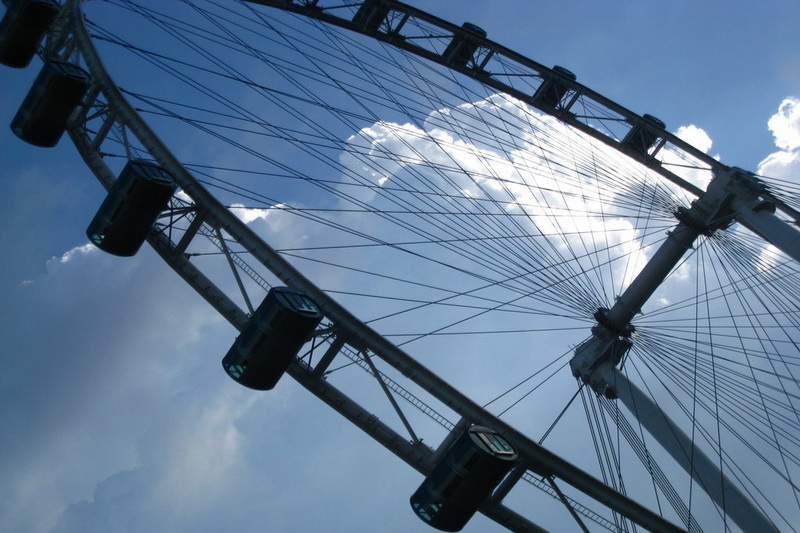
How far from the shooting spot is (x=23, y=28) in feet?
52.5

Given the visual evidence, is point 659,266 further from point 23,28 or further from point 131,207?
point 23,28

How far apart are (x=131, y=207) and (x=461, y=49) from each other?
11955mm

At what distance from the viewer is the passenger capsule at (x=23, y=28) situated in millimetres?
Result: 15844

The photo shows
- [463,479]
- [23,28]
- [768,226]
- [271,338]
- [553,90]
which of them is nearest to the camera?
[463,479]

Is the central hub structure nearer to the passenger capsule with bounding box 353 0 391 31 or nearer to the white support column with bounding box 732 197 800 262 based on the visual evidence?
the white support column with bounding box 732 197 800 262

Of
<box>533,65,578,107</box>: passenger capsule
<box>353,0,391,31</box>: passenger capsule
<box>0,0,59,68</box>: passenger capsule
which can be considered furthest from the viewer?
<box>533,65,578,107</box>: passenger capsule

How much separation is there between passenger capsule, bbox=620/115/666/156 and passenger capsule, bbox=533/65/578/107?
229 centimetres

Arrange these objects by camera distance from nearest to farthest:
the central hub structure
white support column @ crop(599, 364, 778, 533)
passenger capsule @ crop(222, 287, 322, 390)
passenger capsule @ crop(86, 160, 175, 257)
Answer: passenger capsule @ crop(222, 287, 322, 390), passenger capsule @ crop(86, 160, 175, 257), white support column @ crop(599, 364, 778, 533), the central hub structure

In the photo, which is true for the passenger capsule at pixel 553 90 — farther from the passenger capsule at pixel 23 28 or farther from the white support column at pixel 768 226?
the passenger capsule at pixel 23 28

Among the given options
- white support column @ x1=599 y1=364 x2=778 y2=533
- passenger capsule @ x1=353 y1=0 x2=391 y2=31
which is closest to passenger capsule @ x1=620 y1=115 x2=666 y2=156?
passenger capsule @ x1=353 y1=0 x2=391 y2=31

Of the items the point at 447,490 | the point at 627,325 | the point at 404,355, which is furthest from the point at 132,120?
the point at 627,325

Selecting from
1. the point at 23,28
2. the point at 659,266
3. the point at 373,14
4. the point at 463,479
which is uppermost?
the point at 373,14

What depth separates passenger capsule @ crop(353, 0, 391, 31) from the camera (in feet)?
68.5

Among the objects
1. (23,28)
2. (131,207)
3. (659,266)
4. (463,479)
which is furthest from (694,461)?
(23,28)
